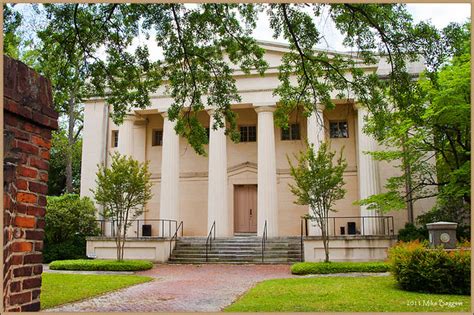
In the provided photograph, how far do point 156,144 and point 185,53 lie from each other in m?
19.1

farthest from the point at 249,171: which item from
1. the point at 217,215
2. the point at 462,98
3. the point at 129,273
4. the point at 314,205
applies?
the point at 462,98

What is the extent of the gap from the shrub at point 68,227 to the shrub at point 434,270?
54.3 feet

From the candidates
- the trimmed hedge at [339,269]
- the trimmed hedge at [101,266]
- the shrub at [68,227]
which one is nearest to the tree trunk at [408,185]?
the trimmed hedge at [339,269]

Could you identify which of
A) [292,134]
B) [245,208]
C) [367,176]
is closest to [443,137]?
[367,176]

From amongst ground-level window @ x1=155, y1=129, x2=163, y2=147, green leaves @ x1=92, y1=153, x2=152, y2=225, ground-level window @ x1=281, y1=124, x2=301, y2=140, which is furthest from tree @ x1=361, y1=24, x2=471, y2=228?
ground-level window @ x1=155, y1=129, x2=163, y2=147

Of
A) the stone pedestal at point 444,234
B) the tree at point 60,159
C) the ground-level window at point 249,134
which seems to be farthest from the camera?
the tree at point 60,159

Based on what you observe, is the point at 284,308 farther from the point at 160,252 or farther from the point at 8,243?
the point at 160,252

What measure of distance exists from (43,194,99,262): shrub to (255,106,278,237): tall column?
8.73 m

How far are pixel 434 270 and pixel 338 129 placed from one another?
16728 mm

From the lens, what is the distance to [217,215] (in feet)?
78.3

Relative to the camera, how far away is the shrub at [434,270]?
33.5 ft

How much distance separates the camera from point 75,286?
1262 centimetres

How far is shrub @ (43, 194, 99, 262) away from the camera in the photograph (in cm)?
2308

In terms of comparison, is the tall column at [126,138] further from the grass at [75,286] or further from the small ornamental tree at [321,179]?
the small ornamental tree at [321,179]
